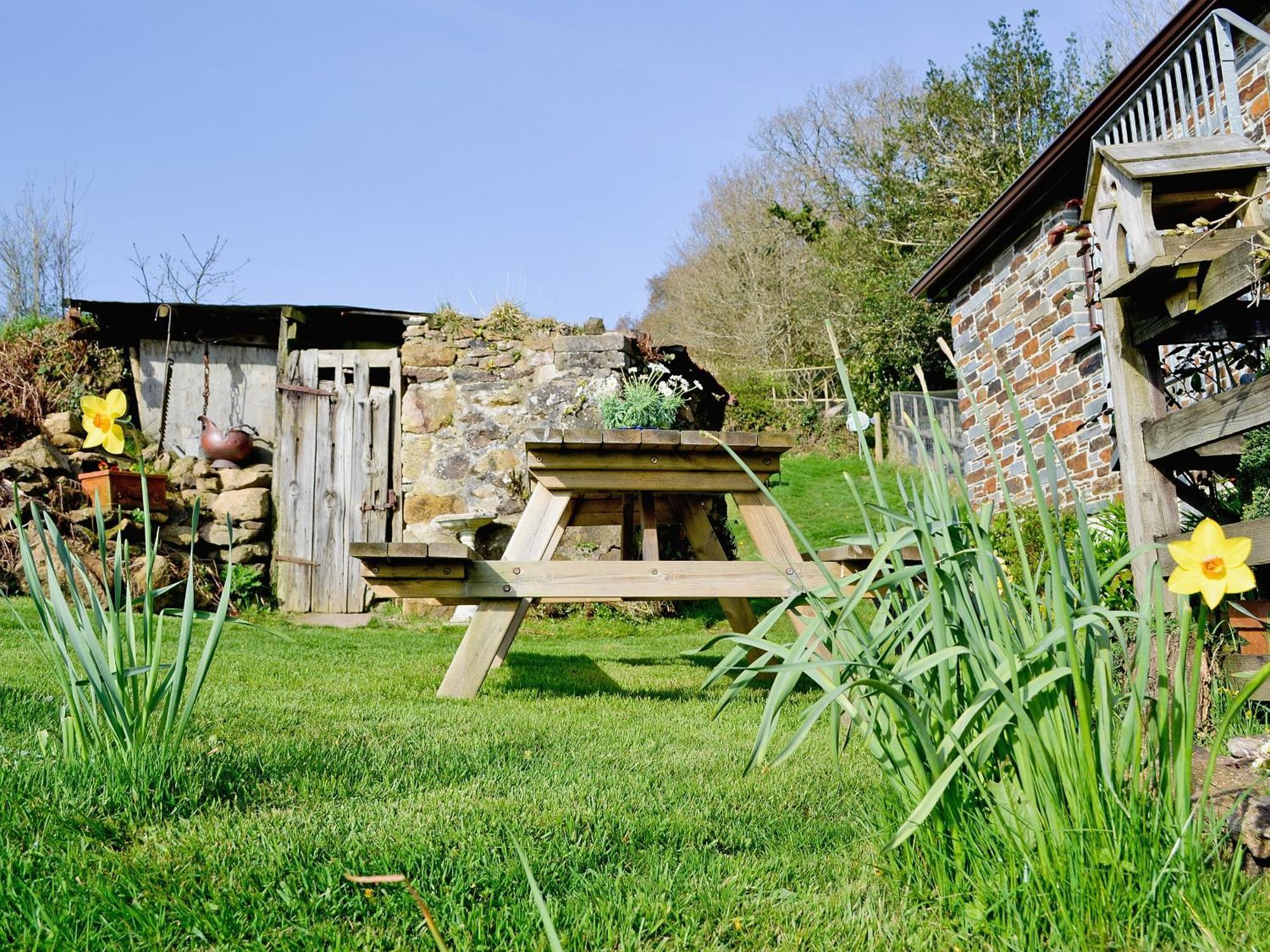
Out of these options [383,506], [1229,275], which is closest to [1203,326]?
[1229,275]

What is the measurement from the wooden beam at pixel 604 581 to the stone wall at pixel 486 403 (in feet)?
13.4

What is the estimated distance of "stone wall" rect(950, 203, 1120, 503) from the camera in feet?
24.1

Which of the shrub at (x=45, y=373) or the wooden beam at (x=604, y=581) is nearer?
the wooden beam at (x=604, y=581)

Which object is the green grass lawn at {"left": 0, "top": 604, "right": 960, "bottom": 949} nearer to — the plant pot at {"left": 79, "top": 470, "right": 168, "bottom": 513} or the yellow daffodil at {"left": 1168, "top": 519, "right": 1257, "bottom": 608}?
the yellow daffodil at {"left": 1168, "top": 519, "right": 1257, "bottom": 608}

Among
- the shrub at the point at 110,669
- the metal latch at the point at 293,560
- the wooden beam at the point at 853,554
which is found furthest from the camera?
the metal latch at the point at 293,560

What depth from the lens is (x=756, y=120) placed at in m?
23.8

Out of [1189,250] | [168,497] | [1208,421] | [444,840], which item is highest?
[1189,250]

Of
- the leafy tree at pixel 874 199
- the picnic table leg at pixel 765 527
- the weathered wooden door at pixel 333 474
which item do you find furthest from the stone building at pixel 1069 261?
the leafy tree at pixel 874 199

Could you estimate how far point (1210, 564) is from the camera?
120 centimetres

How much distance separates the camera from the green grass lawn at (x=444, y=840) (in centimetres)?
130

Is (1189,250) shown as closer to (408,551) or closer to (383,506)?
(408,551)

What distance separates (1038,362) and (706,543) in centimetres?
522

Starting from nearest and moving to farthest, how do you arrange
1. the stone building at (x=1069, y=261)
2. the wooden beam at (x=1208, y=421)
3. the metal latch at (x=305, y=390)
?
the wooden beam at (x=1208, y=421) < the stone building at (x=1069, y=261) < the metal latch at (x=305, y=390)

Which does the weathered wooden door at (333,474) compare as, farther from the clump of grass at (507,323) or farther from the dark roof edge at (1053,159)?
the dark roof edge at (1053,159)
